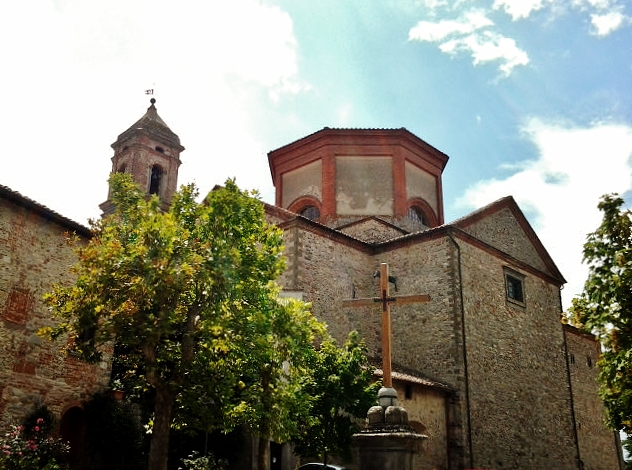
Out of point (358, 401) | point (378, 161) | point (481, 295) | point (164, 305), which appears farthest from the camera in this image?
point (378, 161)

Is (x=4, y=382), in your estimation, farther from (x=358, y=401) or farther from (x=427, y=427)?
(x=427, y=427)

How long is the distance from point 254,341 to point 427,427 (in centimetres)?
868

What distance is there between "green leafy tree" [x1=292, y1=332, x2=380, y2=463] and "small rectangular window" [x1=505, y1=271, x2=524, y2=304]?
9.61 m

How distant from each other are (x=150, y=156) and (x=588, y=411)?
72.0 ft

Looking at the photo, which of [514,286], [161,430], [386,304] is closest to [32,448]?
[161,430]

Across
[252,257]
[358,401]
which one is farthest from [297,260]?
[252,257]

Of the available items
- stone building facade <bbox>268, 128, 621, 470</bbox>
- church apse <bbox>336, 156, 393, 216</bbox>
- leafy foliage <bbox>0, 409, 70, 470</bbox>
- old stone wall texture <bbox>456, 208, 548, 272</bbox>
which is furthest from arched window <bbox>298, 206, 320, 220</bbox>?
leafy foliage <bbox>0, 409, 70, 470</bbox>

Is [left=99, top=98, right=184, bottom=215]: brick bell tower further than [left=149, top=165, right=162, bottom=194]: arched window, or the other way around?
[left=149, top=165, right=162, bottom=194]: arched window

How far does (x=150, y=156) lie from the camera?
2666 cm

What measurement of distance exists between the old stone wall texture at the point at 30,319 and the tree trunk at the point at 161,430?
166 inches

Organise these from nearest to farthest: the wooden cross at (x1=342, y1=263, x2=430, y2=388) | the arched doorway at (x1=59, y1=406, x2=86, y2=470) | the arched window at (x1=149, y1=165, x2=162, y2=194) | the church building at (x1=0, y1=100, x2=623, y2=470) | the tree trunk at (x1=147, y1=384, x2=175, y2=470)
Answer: the tree trunk at (x1=147, y1=384, x2=175, y2=470)
the wooden cross at (x1=342, y1=263, x2=430, y2=388)
the church building at (x1=0, y1=100, x2=623, y2=470)
the arched doorway at (x1=59, y1=406, x2=86, y2=470)
the arched window at (x1=149, y1=165, x2=162, y2=194)

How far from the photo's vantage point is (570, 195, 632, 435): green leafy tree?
33.2 feet

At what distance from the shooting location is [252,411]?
37.2 ft

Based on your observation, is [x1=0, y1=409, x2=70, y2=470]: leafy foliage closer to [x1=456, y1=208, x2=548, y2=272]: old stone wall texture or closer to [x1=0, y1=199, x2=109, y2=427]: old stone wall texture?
[x1=0, y1=199, x2=109, y2=427]: old stone wall texture
